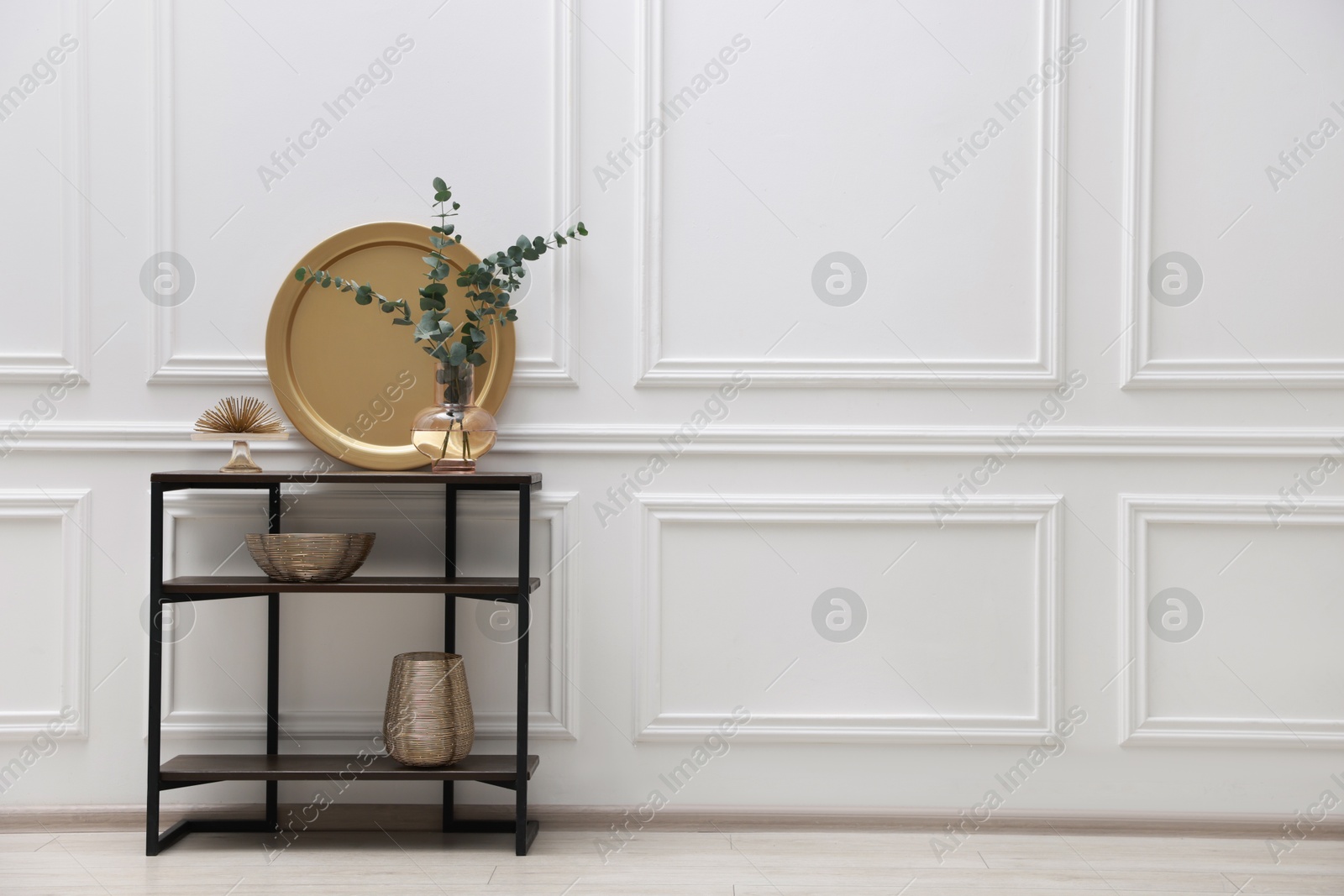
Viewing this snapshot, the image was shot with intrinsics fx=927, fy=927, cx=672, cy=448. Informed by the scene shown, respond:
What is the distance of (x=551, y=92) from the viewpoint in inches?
87.5

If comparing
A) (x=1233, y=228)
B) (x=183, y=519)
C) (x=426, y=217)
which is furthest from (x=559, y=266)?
(x=1233, y=228)

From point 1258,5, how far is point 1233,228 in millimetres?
533

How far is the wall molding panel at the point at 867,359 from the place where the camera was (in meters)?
2.21

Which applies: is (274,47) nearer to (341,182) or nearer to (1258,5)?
(341,182)
